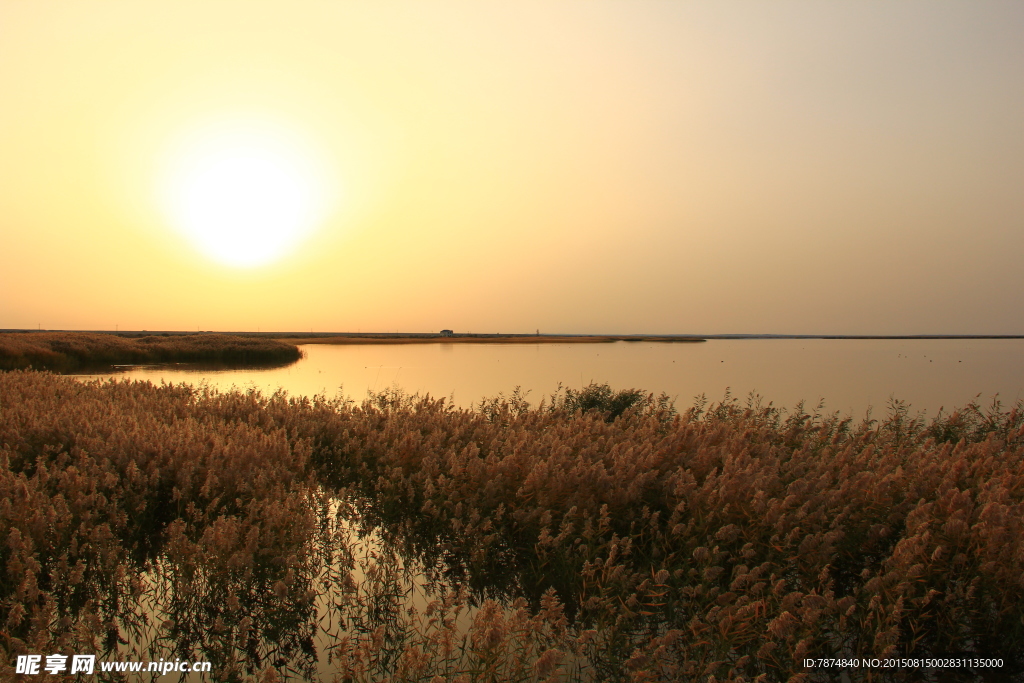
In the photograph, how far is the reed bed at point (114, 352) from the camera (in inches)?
1261

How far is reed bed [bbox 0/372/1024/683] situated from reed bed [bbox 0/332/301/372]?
26556mm

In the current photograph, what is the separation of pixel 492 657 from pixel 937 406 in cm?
2355

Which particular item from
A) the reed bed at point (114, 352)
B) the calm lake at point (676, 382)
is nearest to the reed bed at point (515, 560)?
the calm lake at point (676, 382)

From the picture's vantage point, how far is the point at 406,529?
659 cm

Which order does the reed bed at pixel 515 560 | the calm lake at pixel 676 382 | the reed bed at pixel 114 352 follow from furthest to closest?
the reed bed at pixel 114 352
the calm lake at pixel 676 382
the reed bed at pixel 515 560

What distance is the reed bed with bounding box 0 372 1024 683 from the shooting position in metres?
4.29

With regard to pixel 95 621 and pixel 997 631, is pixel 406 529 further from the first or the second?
pixel 997 631

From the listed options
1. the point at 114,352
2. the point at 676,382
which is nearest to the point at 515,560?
the point at 676,382

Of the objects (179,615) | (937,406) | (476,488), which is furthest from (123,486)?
(937,406)

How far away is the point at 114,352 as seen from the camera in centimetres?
4106

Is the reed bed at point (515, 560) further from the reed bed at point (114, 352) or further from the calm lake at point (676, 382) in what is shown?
the reed bed at point (114, 352)

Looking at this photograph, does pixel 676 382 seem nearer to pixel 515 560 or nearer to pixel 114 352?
pixel 515 560

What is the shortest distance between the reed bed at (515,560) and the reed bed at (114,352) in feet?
87.1

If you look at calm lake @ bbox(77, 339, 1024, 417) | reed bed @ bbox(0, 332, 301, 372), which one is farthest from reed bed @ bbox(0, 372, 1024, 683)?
reed bed @ bbox(0, 332, 301, 372)
